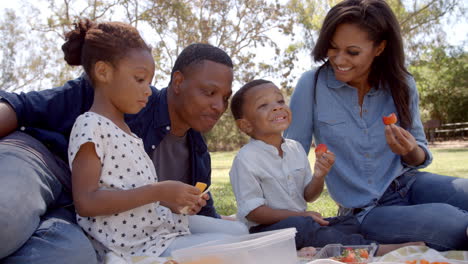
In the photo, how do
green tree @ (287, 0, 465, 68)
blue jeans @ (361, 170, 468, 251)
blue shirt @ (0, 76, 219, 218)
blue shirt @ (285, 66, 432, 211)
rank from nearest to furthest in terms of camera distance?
blue shirt @ (0, 76, 219, 218) < blue jeans @ (361, 170, 468, 251) < blue shirt @ (285, 66, 432, 211) < green tree @ (287, 0, 465, 68)

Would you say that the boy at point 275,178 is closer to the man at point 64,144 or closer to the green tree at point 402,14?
the man at point 64,144

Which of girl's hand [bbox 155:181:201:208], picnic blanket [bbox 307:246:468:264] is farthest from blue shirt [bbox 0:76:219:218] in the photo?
picnic blanket [bbox 307:246:468:264]

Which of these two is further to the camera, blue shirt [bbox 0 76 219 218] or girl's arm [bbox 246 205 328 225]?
girl's arm [bbox 246 205 328 225]

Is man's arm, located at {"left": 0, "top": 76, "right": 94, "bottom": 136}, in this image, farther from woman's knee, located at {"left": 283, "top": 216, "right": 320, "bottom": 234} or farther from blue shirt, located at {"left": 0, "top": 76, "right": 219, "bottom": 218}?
woman's knee, located at {"left": 283, "top": 216, "right": 320, "bottom": 234}

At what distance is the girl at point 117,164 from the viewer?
6.07 feet

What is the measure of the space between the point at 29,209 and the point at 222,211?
→ 10.7 feet

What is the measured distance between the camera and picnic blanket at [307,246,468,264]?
2.03 metres

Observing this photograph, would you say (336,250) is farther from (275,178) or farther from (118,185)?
(118,185)

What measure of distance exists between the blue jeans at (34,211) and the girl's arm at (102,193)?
0.13 meters

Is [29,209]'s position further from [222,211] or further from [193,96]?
[222,211]

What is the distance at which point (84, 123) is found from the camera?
1.91 meters

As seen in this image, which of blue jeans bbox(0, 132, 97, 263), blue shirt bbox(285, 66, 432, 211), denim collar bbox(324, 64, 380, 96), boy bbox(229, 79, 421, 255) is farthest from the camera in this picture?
denim collar bbox(324, 64, 380, 96)

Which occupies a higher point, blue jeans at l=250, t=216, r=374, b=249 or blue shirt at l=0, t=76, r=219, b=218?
blue shirt at l=0, t=76, r=219, b=218

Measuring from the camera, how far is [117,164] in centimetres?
198
